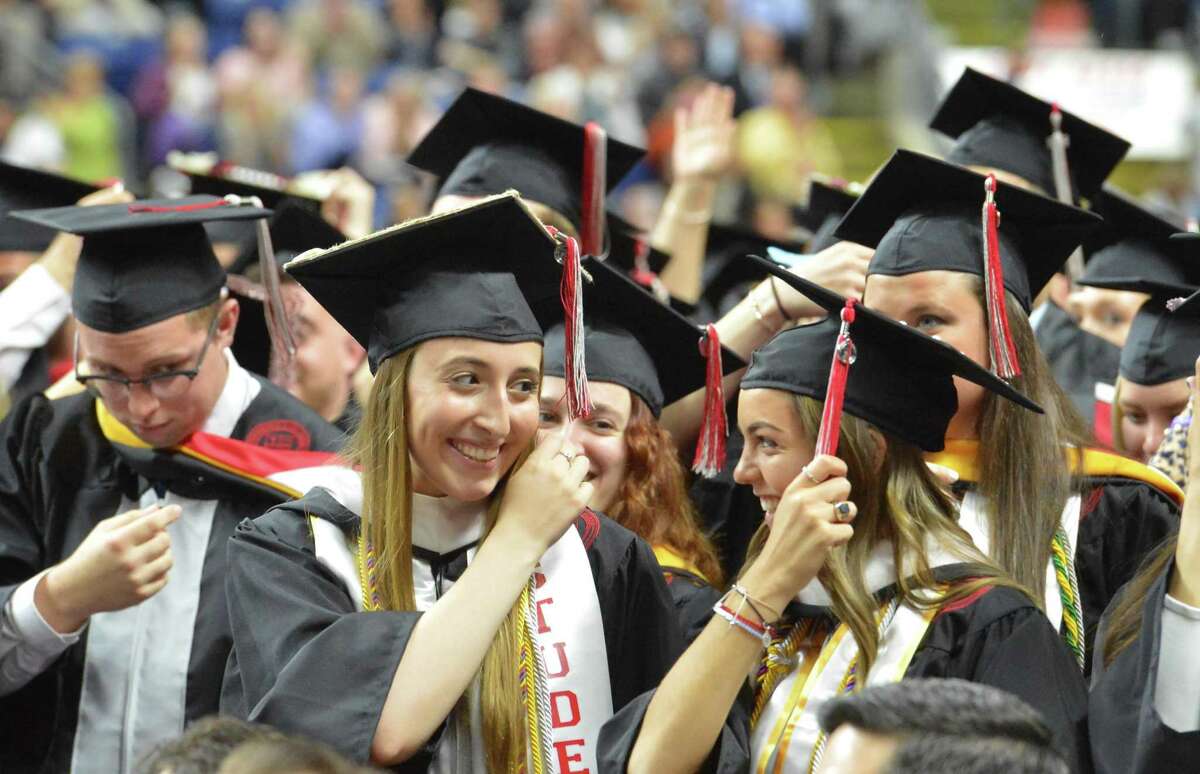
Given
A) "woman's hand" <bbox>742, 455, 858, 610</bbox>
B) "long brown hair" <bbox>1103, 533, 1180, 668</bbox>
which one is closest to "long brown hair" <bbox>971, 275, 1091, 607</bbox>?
"long brown hair" <bbox>1103, 533, 1180, 668</bbox>

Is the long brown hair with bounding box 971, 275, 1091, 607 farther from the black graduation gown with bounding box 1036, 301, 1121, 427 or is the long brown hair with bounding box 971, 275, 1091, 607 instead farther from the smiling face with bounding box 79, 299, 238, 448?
the smiling face with bounding box 79, 299, 238, 448

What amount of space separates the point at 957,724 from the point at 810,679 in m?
0.77

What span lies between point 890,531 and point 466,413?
2.50ft

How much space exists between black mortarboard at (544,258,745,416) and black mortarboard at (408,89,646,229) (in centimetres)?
78

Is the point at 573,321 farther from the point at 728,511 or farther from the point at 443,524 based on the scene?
the point at 728,511


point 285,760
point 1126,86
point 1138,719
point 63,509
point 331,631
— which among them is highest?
point 1126,86

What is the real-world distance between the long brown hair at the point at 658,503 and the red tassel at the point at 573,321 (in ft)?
2.00

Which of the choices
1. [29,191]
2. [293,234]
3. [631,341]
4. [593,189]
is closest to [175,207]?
[293,234]

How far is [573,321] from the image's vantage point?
2934 mm

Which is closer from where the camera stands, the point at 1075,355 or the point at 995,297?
the point at 995,297

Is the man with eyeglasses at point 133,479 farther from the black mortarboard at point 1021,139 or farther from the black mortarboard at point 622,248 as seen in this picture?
the black mortarboard at point 1021,139

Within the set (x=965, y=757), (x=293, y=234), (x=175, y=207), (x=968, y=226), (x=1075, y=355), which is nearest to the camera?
(x=965, y=757)

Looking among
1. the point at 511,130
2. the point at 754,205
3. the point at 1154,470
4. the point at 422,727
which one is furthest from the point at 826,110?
the point at 422,727

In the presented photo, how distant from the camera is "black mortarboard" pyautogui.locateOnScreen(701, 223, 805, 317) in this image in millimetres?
5627
